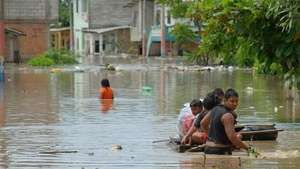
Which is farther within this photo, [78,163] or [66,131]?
[66,131]

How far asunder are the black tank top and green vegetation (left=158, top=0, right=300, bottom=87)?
81cm

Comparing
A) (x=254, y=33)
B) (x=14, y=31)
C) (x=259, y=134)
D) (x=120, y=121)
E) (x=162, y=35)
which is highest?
(x=14, y=31)

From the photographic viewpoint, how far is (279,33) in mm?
10422

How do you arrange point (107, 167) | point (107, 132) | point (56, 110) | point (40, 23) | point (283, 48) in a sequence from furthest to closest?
→ point (40, 23) < point (56, 110) < point (107, 132) < point (107, 167) < point (283, 48)

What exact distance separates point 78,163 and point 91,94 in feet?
55.8

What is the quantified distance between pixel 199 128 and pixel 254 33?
3198 mm

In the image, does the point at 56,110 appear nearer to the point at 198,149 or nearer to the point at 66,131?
the point at 66,131

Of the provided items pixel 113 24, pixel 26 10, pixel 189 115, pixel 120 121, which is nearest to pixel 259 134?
pixel 189 115

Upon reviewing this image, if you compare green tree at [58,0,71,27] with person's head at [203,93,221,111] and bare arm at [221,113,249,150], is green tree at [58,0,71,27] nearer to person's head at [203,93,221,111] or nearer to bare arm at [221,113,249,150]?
person's head at [203,93,221,111]

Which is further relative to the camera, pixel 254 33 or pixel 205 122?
pixel 205 122

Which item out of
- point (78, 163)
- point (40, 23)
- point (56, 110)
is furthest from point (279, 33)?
point (40, 23)

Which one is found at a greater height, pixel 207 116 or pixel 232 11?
pixel 232 11

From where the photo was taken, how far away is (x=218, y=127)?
12633 mm

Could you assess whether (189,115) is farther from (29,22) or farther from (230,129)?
(29,22)
